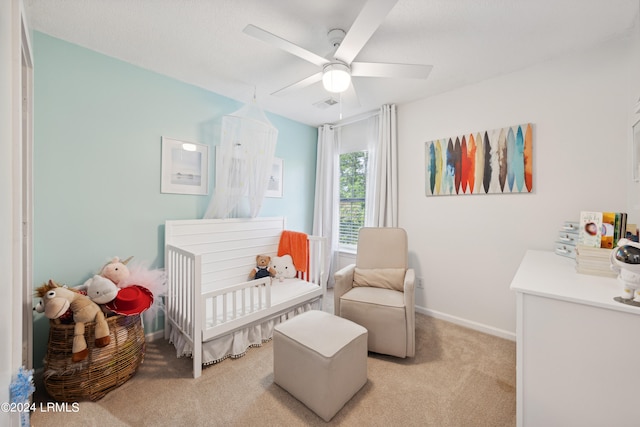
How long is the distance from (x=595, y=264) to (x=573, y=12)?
153cm

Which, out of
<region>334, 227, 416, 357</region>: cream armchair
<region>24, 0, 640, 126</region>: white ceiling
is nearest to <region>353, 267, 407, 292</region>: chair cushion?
<region>334, 227, 416, 357</region>: cream armchair

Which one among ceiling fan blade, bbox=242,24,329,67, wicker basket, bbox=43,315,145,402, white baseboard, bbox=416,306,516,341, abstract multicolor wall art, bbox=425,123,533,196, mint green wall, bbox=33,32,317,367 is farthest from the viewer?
white baseboard, bbox=416,306,516,341

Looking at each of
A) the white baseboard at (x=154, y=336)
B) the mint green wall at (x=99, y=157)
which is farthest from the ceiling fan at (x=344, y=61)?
the white baseboard at (x=154, y=336)

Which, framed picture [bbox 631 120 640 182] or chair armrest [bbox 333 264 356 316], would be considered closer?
framed picture [bbox 631 120 640 182]

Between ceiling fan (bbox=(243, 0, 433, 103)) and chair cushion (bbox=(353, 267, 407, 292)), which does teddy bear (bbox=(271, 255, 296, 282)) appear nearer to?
chair cushion (bbox=(353, 267, 407, 292))

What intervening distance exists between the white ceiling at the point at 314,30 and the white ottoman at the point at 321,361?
2.00 m

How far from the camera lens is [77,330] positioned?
4.93 ft

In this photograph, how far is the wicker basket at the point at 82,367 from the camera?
60.3 inches

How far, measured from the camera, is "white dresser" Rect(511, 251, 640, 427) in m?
0.98

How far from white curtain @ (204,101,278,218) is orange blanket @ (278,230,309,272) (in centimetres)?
53

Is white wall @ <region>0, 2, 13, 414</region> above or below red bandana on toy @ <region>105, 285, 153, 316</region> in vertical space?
above

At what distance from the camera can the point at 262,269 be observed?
2.77 meters

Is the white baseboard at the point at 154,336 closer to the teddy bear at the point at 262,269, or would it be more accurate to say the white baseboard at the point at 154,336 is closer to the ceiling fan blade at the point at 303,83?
the teddy bear at the point at 262,269

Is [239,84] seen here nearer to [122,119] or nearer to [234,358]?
[122,119]
